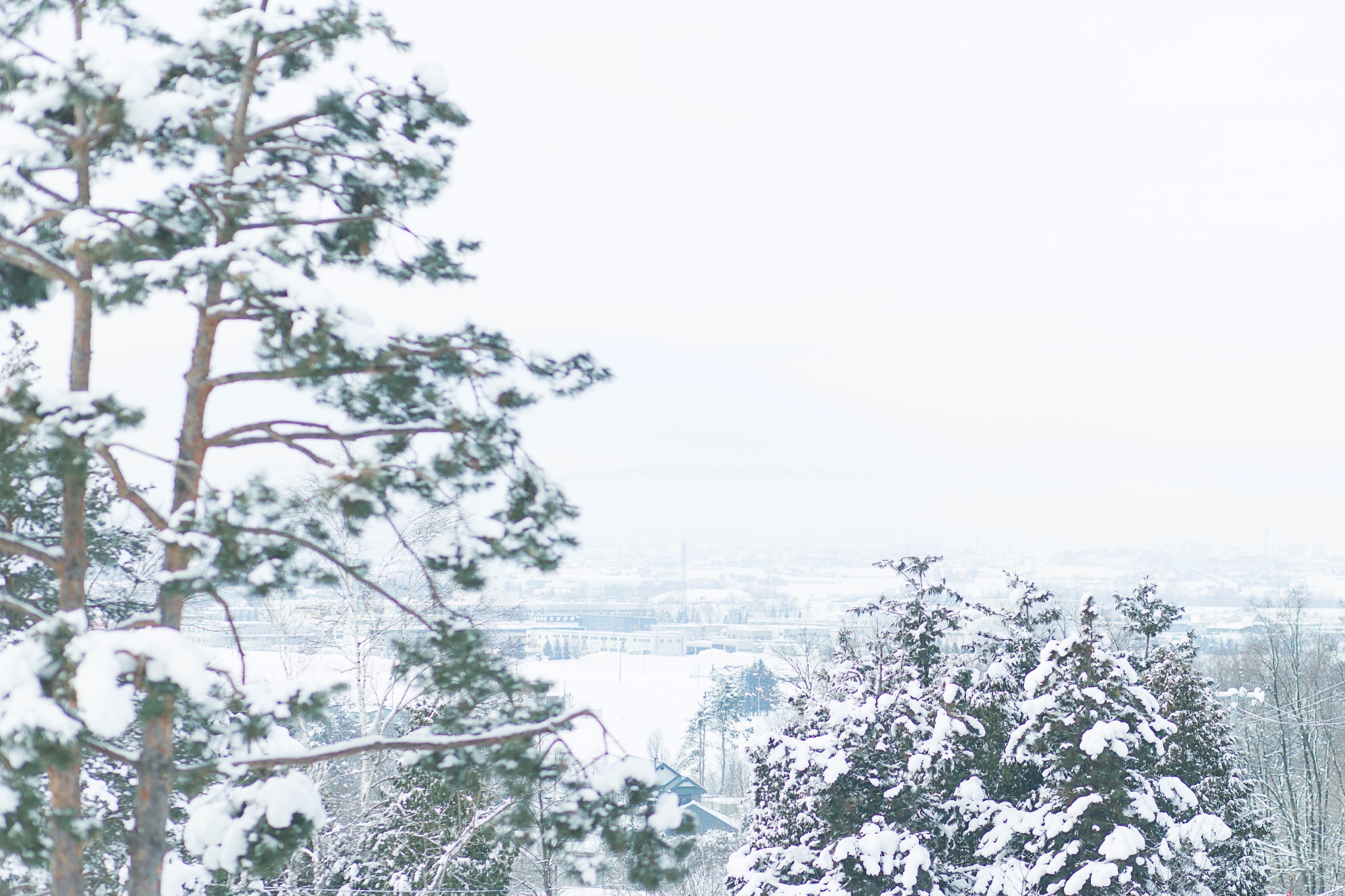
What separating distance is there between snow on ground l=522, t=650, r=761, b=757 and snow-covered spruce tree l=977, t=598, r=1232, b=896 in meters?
41.9

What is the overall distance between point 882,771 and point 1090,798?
2.66 metres

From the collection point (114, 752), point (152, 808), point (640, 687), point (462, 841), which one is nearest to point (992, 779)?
point (462, 841)

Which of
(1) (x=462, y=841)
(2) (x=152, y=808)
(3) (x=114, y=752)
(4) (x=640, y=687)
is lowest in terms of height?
(4) (x=640, y=687)

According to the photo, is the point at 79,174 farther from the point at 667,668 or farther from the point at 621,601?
the point at 621,601

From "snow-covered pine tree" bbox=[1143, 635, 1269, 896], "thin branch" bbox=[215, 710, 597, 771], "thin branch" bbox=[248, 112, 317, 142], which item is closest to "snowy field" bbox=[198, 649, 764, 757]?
"thin branch" bbox=[215, 710, 597, 771]

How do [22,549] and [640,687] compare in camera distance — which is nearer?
[22,549]

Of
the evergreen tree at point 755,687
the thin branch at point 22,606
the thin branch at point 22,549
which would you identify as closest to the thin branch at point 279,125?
the thin branch at point 22,549

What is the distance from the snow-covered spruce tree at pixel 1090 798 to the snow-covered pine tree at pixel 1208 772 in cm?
61

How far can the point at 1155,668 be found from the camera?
60.8ft

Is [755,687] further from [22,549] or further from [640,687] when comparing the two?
[22,549]

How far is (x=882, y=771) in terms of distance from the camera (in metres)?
14.3

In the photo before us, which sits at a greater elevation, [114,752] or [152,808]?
[114,752]

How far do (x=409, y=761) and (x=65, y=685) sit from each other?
225 cm

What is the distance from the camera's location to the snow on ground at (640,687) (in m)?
71.4
